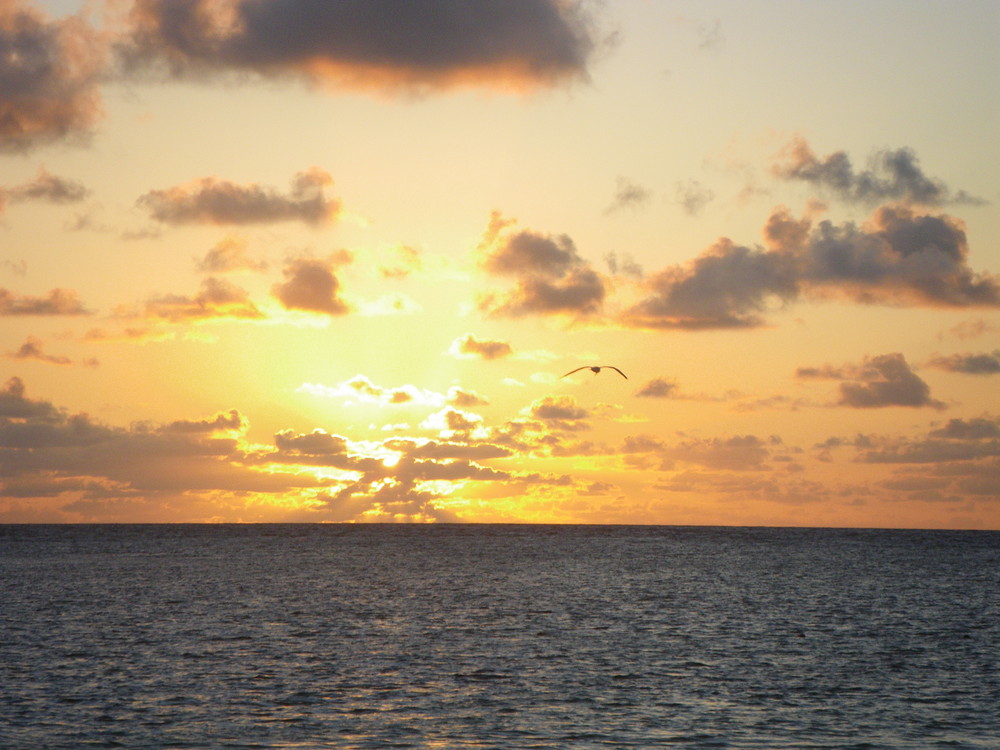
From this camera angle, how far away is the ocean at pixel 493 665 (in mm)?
40250

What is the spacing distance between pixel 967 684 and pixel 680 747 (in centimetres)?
2055

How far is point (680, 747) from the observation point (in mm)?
37938

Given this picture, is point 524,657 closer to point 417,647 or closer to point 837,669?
point 417,647

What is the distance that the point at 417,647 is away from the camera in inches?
2441

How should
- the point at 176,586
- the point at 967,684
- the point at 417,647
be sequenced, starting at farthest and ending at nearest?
the point at 176,586 → the point at 417,647 → the point at 967,684

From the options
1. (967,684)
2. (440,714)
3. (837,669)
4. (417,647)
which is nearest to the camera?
(440,714)

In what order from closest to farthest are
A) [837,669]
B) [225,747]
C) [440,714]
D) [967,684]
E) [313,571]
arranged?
[225,747] → [440,714] → [967,684] → [837,669] → [313,571]

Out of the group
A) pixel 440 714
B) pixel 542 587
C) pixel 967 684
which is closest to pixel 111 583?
pixel 542 587

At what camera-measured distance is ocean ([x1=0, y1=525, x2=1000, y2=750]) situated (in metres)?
40.2

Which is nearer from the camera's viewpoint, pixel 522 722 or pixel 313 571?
pixel 522 722

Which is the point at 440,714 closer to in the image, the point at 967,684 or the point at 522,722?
the point at 522,722

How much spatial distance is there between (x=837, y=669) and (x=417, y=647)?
22987 millimetres

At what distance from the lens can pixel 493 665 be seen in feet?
182

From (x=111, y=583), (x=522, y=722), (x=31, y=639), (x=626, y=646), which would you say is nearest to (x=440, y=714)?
(x=522, y=722)
